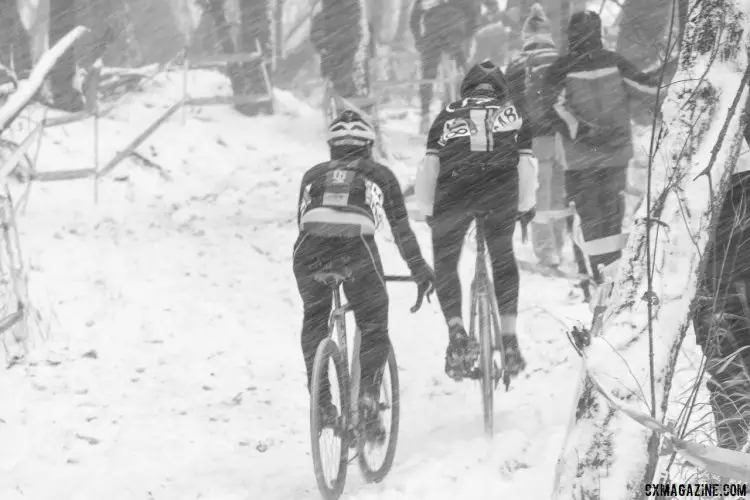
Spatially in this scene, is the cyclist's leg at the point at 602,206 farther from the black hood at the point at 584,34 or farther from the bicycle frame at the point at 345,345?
the bicycle frame at the point at 345,345

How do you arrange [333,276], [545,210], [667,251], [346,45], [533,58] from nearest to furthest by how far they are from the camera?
[667,251]
[333,276]
[533,58]
[545,210]
[346,45]

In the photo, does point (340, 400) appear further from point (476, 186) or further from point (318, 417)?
point (476, 186)

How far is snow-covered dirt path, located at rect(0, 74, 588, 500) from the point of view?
20.1ft

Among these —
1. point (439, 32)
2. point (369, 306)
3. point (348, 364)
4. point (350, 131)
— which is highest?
point (439, 32)

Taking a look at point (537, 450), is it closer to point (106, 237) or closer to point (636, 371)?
point (636, 371)

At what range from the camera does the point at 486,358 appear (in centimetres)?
637

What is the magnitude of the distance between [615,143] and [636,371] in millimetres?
6042

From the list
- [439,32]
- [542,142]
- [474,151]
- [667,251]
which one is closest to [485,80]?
[474,151]

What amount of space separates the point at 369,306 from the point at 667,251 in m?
3.13

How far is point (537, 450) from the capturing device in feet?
20.2

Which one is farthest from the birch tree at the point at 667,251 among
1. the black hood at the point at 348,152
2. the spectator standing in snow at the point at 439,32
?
the spectator standing in snow at the point at 439,32

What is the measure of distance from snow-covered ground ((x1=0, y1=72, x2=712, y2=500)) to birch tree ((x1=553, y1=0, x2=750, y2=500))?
42 centimetres

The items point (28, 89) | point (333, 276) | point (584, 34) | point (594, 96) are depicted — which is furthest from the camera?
point (594, 96)

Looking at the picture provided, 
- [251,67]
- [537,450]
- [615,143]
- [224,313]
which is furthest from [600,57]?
[251,67]
